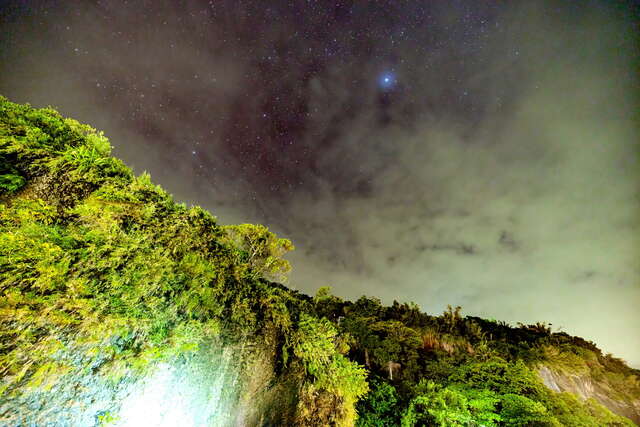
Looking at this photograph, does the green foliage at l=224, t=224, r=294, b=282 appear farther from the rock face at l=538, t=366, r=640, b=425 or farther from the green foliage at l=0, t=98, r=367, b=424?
the rock face at l=538, t=366, r=640, b=425

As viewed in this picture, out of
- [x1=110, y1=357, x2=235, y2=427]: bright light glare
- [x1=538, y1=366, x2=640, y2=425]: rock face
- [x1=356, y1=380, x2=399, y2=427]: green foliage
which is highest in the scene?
[x1=538, y1=366, x2=640, y2=425]: rock face

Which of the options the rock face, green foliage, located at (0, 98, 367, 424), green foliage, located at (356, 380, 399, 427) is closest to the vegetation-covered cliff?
green foliage, located at (0, 98, 367, 424)

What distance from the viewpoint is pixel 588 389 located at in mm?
23125

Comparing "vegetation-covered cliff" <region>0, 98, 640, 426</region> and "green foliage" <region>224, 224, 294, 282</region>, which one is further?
"green foliage" <region>224, 224, 294, 282</region>

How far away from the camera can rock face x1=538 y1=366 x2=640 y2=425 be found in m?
21.5

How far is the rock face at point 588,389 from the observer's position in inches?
848

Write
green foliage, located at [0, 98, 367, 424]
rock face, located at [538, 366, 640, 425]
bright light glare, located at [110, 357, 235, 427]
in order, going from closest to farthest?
1. green foliage, located at [0, 98, 367, 424]
2. bright light glare, located at [110, 357, 235, 427]
3. rock face, located at [538, 366, 640, 425]

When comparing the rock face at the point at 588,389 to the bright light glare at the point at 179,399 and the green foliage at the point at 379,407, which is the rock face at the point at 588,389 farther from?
the bright light glare at the point at 179,399

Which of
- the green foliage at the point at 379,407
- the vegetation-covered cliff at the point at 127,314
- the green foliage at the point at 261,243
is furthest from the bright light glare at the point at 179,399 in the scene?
the green foliage at the point at 379,407

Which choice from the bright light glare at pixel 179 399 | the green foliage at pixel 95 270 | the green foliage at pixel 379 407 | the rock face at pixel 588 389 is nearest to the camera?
the green foliage at pixel 95 270

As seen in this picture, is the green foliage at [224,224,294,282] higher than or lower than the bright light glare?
higher

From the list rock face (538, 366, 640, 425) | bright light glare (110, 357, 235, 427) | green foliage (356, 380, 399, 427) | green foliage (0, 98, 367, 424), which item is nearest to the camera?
green foliage (0, 98, 367, 424)

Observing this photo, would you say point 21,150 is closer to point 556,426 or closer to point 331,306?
point 556,426

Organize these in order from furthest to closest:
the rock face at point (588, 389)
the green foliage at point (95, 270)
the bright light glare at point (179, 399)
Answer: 1. the rock face at point (588, 389)
2. the bright light glare at point (179, 399)
3. the green foliage at point (95, 270)
